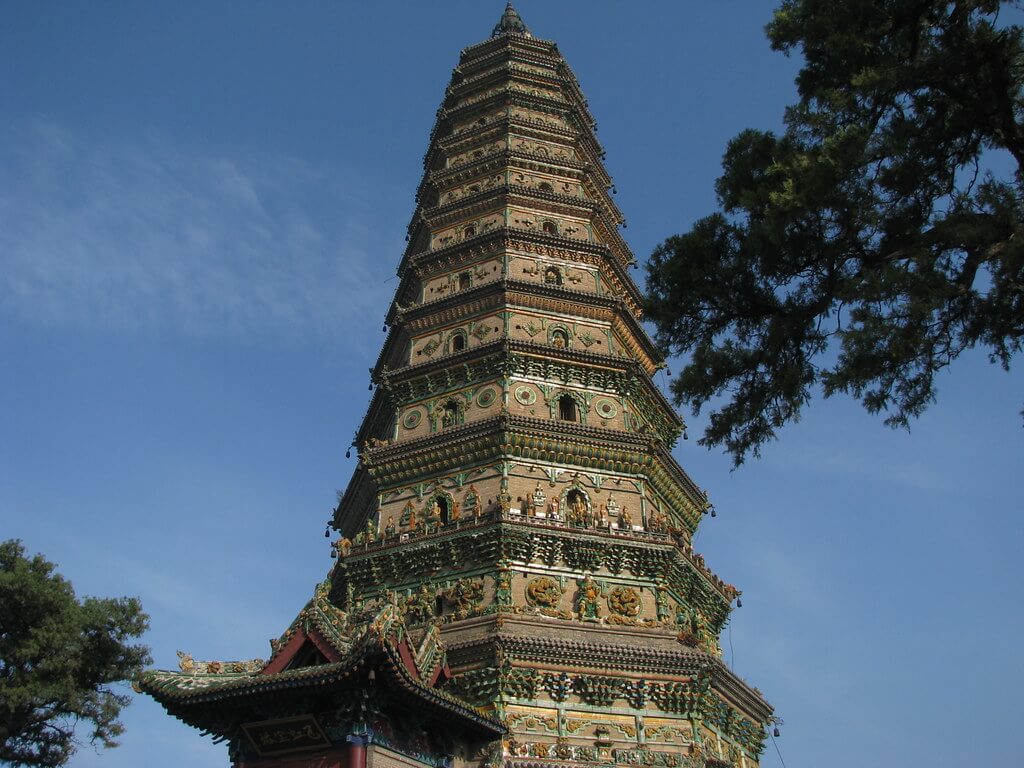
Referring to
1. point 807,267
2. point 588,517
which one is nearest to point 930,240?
point 807,267

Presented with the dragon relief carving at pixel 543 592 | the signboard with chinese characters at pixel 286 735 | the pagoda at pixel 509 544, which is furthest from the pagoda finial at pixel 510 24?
the signboard with chinese characters at pixel 286 735

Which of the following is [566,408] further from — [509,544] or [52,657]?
[52,657]

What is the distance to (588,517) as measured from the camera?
69.4 ft

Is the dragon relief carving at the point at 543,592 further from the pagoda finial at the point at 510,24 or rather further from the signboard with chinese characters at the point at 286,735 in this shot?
the pagoda finial at the point at 510,24

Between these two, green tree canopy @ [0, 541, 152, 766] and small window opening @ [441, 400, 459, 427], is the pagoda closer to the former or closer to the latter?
small window opening @ [441, 400, 459, 427]

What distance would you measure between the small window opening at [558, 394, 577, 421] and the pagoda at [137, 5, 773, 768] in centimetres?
4

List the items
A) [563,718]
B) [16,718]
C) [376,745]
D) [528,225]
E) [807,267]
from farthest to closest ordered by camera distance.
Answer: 1. [528,225]
2. [16,718]
3. [563,718]
4. [376,745]
5. [807,267]

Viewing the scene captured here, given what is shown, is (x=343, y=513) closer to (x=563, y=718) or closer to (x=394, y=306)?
(x=394, y=306)

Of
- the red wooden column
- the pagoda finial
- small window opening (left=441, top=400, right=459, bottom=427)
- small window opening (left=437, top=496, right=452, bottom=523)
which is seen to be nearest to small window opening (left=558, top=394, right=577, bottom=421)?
small window opening (left=441, top=400, right=459, bottom=427)

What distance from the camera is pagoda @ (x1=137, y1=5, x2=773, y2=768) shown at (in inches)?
617

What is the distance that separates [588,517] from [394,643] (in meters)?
6.88

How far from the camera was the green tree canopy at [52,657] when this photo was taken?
2042cm

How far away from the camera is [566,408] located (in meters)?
23.5

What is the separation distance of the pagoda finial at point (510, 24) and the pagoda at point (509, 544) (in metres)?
9.41
